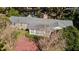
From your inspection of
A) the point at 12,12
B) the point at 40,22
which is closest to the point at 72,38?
the point at 40,22

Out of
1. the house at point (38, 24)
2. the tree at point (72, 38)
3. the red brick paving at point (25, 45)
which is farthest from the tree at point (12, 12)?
the tree at point (72, 38)

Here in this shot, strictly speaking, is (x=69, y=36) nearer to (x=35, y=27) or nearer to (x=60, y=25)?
(x=60, y=25)

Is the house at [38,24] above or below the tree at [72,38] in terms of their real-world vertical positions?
above

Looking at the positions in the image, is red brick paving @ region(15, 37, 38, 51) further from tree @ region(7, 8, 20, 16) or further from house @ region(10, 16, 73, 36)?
tree @ region(7, 8, 20, 16)

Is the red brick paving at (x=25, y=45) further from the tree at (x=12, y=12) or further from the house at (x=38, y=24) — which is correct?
the tree at (x=12, y=12)

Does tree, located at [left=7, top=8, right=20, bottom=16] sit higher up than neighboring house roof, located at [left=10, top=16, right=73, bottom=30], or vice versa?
tree, located at [left=7, top=8, right=20, bottom=16]

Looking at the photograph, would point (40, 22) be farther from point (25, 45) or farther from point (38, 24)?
point (25, 45)

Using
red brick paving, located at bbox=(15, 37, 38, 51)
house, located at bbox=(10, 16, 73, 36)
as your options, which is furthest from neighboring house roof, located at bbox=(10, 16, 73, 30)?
red brick paving, located at bbox=(15, 37, 38, 51)
